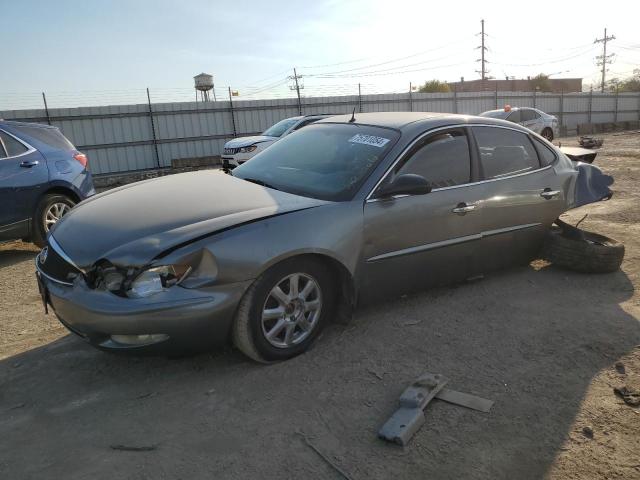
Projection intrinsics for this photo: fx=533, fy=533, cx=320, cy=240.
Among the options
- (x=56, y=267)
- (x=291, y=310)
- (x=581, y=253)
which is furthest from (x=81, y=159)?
(x=581, y=253)

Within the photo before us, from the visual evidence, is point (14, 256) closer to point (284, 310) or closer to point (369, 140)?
point (284, 310)

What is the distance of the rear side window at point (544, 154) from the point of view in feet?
16.1

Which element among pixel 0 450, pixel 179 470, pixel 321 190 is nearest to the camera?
pixel 179 470

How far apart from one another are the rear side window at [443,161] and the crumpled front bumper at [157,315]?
168 cm

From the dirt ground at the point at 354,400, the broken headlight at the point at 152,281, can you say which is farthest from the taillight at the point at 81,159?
the broken headlight at the point at 152,281

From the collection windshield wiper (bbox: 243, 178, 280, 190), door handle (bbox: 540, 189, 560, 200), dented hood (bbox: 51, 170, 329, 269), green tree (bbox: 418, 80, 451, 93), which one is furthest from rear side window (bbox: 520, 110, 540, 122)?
green tree (bbox: 418, 80, 451, 93)

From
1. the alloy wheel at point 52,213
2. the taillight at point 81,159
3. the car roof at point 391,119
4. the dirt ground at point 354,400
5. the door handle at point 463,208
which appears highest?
the car roof at point 391,119

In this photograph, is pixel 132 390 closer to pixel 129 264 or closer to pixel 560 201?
pixel 129 264

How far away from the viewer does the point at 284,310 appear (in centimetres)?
328

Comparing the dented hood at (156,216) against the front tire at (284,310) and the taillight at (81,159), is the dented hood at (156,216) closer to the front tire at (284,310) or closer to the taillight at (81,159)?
the front tire at (284,310)

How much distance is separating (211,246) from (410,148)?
68.9 inches

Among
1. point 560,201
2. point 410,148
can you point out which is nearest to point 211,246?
point 410,148

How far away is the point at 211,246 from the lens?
296cm

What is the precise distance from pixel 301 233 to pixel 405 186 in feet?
2.80
